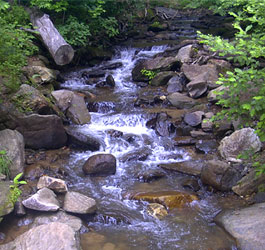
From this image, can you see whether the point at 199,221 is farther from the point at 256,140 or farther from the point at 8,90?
the point at 8,90

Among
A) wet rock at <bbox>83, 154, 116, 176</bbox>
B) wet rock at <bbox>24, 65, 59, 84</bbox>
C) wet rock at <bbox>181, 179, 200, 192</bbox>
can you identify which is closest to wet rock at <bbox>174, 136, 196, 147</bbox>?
wet rock at <bbox>181, 179, 200, 192</bbox>

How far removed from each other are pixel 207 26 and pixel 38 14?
390 inches

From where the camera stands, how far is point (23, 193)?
19.1 feet

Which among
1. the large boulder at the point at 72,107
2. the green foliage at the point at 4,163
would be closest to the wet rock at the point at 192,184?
the green foliage at the point at 4,163

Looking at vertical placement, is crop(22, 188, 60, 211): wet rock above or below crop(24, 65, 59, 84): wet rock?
below

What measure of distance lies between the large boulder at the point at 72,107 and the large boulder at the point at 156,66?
3.22 meters

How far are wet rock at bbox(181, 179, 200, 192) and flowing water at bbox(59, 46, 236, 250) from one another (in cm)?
11

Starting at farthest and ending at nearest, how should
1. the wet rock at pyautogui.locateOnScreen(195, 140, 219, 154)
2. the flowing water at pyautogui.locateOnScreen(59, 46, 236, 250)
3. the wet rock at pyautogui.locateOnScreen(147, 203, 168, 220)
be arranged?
the wet rock at pyautogui.locateOnScreen(195, 140, 219, 154)
the wet rock at pyautogui.locateOnScreen(147, 203, 168, 220)
the flowing water at pyautogui.locateOnScreen(59, 46, 236, 250)

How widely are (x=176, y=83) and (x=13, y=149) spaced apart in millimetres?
5905

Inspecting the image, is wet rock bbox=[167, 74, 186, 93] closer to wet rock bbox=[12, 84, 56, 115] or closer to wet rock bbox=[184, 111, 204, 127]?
wet rock bbox=[184, 111, 204, 127]

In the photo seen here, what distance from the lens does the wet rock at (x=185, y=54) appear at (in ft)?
38.5

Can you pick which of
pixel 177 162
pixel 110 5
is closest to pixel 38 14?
pixel 110 5

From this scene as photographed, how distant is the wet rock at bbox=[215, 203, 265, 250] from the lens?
4637 mm

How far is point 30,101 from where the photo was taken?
775cm
